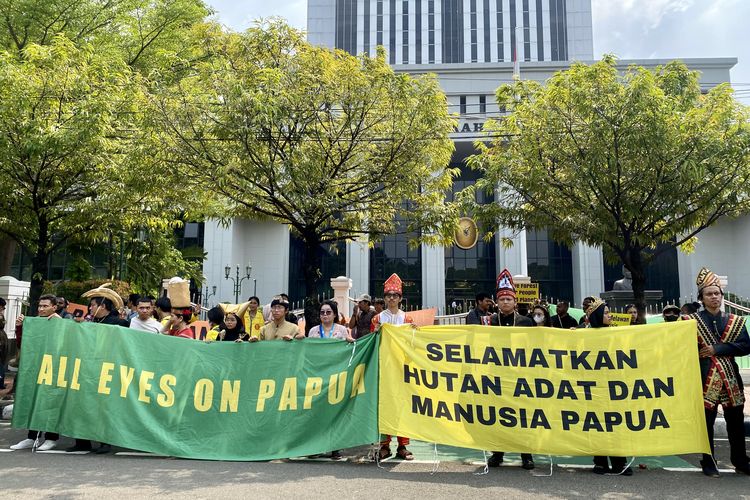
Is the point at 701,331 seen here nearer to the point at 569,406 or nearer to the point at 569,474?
the point at 569,406

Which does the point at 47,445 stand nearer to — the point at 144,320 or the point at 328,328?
the point at 144,320

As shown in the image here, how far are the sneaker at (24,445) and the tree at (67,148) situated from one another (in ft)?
16.7

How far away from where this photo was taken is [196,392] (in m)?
6.38

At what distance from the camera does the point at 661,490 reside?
5.20 m

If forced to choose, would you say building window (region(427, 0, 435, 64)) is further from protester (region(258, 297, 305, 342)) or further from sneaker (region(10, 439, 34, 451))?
sneaker (region(10, 439, 34, 451))

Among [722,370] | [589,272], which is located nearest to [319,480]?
[722,370]

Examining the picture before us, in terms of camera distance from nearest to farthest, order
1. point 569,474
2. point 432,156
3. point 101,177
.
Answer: point 569,474, point 432,156, point 101,177

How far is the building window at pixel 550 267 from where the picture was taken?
3772 centimetres

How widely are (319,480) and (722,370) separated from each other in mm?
4337

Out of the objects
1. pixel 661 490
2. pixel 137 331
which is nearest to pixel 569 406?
pixel 661 490

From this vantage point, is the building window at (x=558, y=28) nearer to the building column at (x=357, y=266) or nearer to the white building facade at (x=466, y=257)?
the white building facade at (x=466, y=257)

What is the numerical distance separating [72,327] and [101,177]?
19.3ft

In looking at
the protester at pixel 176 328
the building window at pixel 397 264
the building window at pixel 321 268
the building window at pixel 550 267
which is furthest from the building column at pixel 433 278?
the protester at pixel 176 328

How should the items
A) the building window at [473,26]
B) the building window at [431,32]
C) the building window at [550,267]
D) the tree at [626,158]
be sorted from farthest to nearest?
the building window at [431,32] → the building window at [473,26] → the building window at [550,267] → the tree at [626,158]
